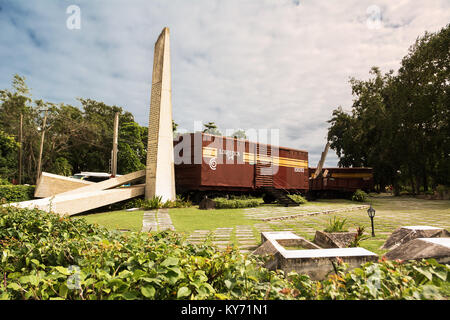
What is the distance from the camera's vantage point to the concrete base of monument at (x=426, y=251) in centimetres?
288

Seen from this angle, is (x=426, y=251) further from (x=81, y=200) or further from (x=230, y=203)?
(x=81, y=200)

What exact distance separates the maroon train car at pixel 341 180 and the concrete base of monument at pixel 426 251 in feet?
61.3

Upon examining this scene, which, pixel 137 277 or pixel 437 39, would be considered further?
pixel 437 39

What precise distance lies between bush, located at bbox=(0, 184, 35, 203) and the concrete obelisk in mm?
6868

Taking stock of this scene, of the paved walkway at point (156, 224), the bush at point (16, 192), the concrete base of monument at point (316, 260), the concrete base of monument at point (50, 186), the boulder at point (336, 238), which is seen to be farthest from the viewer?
the bush at point (16, 192)

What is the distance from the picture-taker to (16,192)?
13.0 m

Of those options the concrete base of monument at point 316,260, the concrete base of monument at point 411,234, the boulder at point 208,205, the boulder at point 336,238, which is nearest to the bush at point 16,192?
the boulder at point 208,205

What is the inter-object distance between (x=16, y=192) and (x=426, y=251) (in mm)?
16647

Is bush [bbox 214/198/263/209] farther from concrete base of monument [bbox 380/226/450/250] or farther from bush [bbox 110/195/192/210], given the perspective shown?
concrete base of monument [bbox 380/226/450/250]

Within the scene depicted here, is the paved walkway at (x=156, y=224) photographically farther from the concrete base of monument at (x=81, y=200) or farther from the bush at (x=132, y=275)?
the bush at (x=132, y=275)

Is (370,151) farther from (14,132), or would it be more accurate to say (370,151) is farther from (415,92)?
(14,132)

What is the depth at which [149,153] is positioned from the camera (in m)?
12.7
